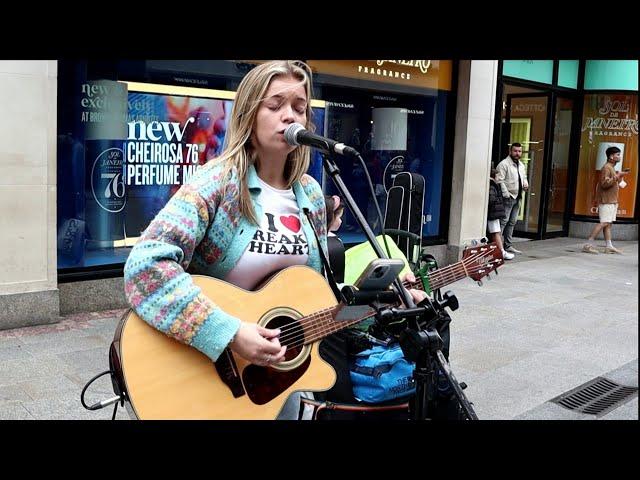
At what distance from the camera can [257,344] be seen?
212cm

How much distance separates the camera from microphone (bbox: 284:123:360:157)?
6.79 ft

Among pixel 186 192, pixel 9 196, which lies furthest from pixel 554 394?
pixel 9 196

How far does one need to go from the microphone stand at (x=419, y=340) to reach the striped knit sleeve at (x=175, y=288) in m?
0.46

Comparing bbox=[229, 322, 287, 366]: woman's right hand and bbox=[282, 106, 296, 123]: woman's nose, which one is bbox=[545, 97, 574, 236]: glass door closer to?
bbox=[282, 106, 296, 123]: woman's nose

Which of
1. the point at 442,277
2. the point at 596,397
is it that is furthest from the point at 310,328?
the point at 596,397

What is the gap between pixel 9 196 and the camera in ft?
18.9

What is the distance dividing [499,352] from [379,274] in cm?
414

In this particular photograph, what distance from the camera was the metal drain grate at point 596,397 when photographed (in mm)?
4547

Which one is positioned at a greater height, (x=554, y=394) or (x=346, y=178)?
(x=346, y=178)

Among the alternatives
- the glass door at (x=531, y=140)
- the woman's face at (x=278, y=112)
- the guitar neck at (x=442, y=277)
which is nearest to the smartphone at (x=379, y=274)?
the woman's face at (x=278, y=112)

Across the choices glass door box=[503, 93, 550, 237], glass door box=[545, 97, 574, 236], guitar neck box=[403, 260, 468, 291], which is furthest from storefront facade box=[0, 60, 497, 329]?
glass door box=[545, 97, 574, 236]

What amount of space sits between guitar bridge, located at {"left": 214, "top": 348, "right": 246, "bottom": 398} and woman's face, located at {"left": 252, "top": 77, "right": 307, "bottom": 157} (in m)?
0.71
